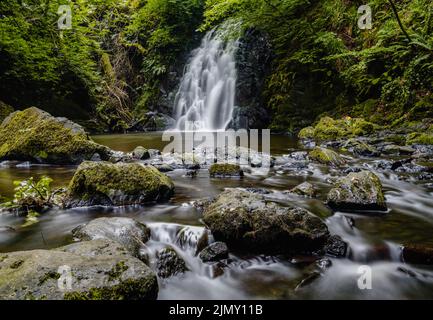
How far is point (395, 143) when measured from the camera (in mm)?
8641

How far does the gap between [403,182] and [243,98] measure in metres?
11.0

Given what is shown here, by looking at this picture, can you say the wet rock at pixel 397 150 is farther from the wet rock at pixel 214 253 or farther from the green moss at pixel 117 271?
the green moss at pixel 117 271

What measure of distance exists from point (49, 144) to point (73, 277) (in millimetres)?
5775

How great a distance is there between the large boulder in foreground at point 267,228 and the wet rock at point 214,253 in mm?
163

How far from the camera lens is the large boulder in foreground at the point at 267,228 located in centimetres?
291

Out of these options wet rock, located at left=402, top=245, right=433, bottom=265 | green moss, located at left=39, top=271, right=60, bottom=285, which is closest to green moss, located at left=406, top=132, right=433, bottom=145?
wet rock, located at left=402, top=245, right=433, bottom=265

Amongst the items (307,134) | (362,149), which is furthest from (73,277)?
(307,134)

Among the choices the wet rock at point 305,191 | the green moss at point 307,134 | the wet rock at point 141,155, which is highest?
the green moss at point 307,134

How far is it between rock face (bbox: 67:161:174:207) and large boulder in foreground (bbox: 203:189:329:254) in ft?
4.63

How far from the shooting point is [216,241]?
10.2 feet

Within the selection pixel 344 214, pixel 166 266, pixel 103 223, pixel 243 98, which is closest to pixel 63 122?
pixel 103 223

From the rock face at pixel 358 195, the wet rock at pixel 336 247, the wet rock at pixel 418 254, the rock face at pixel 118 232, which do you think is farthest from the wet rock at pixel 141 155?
the wet rock at pixel 418 254

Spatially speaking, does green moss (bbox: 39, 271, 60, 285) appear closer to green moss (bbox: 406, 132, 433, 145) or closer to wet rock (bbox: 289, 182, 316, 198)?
wet rock (bbox: 289, 182, 316, 198)

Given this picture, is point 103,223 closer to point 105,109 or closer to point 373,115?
point 373,115
